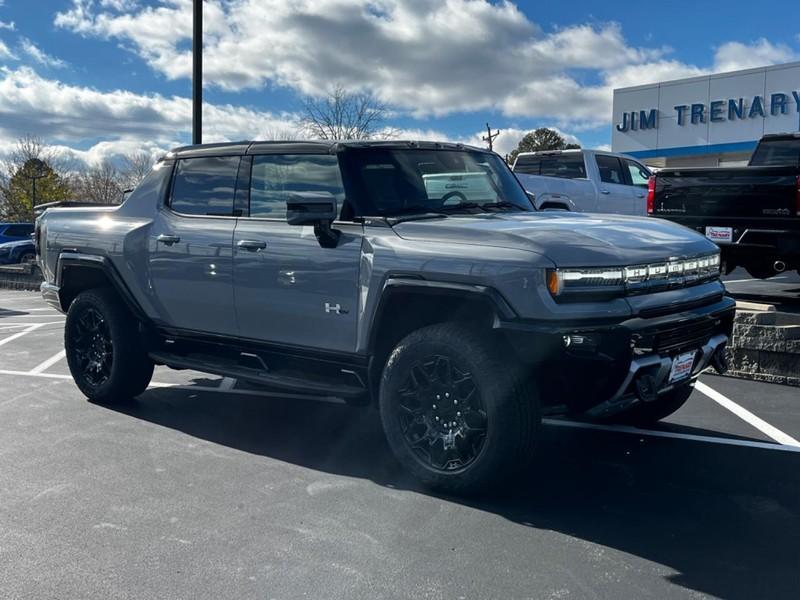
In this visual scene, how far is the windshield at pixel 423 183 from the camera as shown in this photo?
4914mm

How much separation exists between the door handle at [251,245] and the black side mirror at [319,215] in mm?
498

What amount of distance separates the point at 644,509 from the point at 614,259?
4.26 ft

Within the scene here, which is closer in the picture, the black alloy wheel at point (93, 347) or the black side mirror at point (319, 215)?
the black side mirror at point (319, 215)

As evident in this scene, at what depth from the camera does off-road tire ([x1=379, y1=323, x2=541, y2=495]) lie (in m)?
3.98

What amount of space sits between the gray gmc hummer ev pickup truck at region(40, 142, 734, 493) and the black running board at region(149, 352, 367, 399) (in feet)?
0.06

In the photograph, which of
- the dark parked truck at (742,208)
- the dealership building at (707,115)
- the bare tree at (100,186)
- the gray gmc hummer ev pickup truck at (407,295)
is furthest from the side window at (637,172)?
the bare tree at (100,186)

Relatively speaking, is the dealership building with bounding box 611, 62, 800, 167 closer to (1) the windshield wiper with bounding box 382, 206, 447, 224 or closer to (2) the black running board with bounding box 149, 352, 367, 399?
(1) the windshield wiper with bounding box 382, 206, 447, 224

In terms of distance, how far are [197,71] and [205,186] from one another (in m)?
6.36

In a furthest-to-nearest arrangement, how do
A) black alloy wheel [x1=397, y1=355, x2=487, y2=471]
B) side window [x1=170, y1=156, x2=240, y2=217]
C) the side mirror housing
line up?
side window [x1=170, y1=156, x2=240, y2=217] → the side mirror housing → black alloy wheel [x1=397, y1=355, x2=487, y2=471]

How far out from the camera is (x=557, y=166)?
46.8 feet

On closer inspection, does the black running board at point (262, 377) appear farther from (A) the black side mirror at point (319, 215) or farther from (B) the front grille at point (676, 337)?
(B) the front grille at point (676, 337)

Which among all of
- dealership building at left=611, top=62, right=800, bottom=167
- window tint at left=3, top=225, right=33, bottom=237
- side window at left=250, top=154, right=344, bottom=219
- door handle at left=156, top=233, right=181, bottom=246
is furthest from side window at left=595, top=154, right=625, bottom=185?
window tint at left=3, top=225, right=33, bottom=237

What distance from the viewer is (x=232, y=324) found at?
17.6 ft

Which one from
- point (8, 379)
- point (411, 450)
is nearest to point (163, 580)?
point (411, 450)
